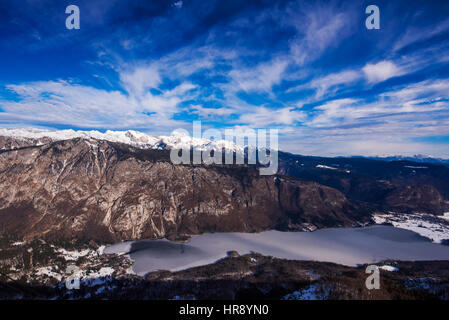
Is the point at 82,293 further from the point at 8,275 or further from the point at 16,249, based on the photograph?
the point at 16,249

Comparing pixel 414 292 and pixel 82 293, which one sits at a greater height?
pixel 414 292
